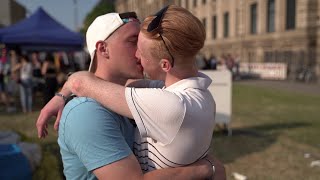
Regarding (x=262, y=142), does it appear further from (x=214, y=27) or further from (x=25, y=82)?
(x=214, y=27)

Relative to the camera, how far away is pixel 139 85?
223 centimetres

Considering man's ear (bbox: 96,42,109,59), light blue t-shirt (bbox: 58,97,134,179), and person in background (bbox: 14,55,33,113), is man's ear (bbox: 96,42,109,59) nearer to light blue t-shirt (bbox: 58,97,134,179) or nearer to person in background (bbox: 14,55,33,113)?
light blue t-shirt (bbox: 58,97,134,179)

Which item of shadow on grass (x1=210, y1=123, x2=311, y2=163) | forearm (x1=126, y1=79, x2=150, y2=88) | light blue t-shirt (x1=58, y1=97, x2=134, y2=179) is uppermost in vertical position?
forearm (x1=126, y1=79, x2=150, y2=88)

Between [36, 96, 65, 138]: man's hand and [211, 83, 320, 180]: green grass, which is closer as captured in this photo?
[36, 96, 65, 138]: man's hand

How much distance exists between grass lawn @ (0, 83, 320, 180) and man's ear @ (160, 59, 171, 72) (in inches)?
142

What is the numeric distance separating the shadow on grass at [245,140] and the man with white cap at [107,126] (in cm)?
528

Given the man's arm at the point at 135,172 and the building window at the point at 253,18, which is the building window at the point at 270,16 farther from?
the man's arm at the point at 135,172

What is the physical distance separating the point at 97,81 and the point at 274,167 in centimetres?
542

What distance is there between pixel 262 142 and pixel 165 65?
6.98 m

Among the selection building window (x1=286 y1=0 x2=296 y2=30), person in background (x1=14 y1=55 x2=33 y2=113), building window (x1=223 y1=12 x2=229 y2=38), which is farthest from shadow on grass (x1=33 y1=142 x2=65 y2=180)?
building window (x1=223 y1=12 x2=229 y2=38)

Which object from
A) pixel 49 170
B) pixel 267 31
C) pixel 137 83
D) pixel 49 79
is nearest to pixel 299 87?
pixel 267 31

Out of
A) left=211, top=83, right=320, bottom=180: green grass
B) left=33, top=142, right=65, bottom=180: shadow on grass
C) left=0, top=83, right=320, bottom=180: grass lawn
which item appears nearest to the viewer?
left=33, top=142, right=65, bottom=180: shadow on grass

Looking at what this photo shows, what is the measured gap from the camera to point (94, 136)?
1560 millimetres

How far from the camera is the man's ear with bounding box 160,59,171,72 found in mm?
1640
